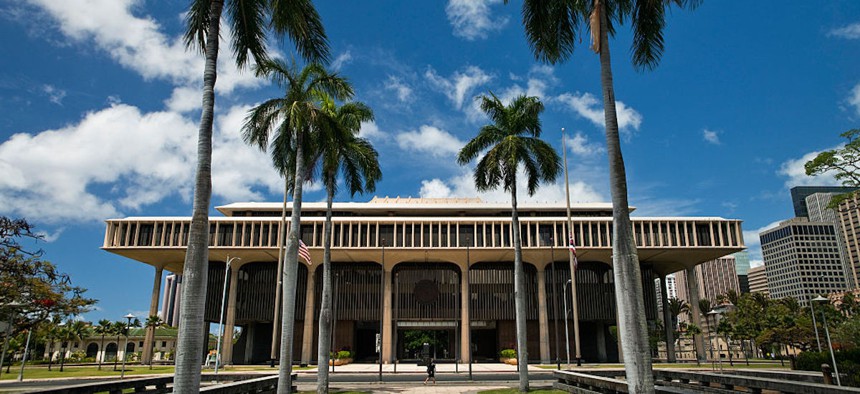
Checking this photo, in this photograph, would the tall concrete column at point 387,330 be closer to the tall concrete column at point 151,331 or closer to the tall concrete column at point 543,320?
the tall concrete column at point 543,320

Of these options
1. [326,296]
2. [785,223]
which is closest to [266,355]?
[326,296]

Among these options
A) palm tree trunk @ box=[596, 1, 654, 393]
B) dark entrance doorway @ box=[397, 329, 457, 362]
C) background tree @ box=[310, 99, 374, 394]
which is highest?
background tree @ box=[310, 99, 374, 394]

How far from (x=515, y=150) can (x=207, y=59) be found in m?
15.6

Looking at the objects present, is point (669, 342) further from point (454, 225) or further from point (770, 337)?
point (454, 225)

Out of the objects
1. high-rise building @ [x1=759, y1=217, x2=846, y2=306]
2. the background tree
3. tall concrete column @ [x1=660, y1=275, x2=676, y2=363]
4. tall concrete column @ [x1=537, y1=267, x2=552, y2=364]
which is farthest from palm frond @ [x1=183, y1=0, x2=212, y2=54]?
high-rise building @ [x1=759, y1=217, x2=846, y2=306]

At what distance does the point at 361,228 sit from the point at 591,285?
26447 millimetres

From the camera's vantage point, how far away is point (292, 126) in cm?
2020

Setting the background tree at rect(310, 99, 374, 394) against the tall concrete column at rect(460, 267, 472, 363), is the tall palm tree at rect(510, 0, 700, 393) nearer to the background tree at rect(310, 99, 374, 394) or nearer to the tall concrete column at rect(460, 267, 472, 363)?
the background tree at rect(310, 99, 374, 394)

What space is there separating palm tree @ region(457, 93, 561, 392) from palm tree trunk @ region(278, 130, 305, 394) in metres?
9.45

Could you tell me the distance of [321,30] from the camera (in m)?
14.8

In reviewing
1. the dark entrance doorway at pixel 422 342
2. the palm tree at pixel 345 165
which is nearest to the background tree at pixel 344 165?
the palm tree at pixel 345 165

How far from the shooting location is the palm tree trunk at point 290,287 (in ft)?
62.7

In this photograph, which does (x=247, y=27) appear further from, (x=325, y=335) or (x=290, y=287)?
(x=325, y=335)

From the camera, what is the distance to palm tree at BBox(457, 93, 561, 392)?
83.8 ft
